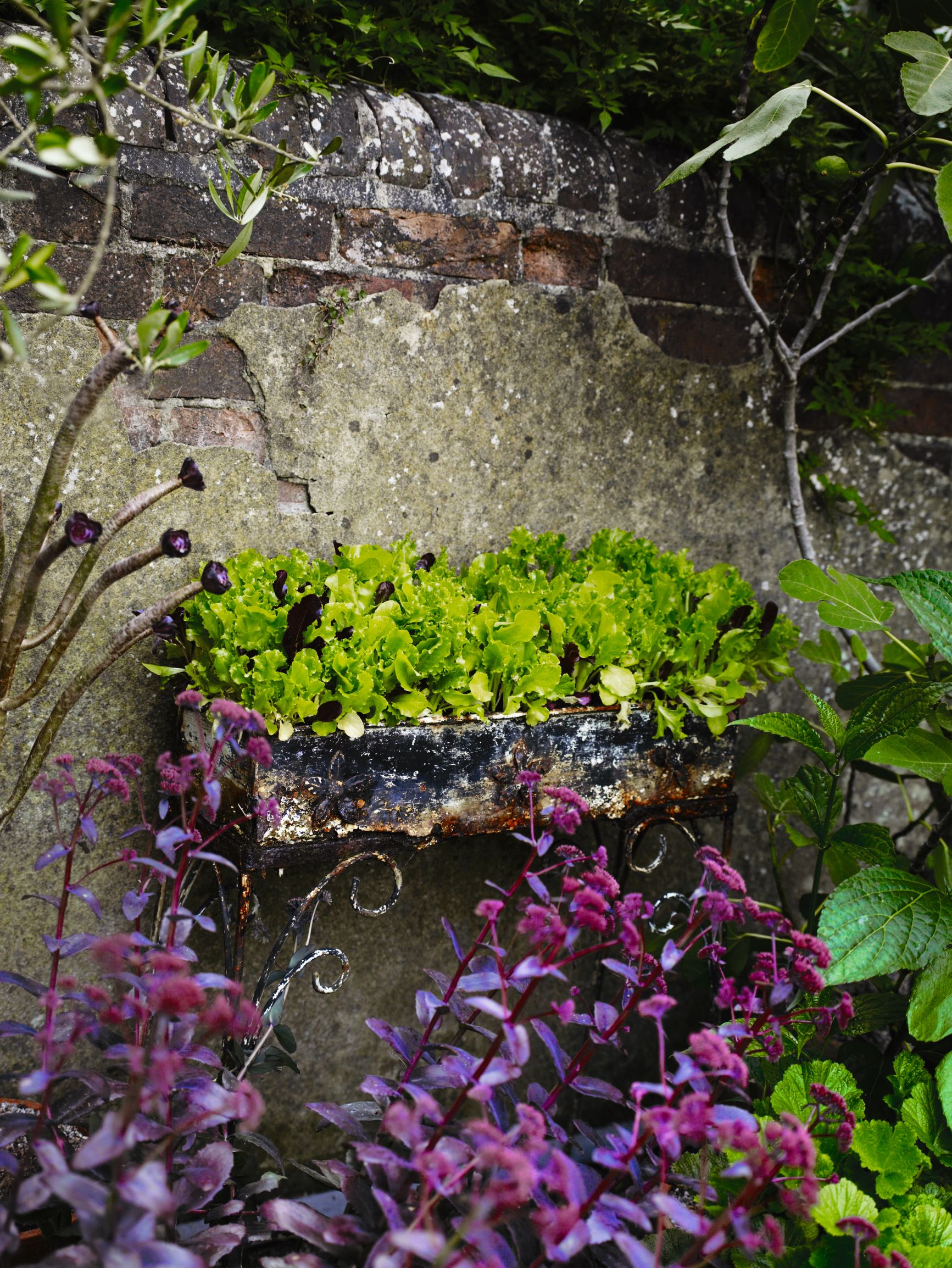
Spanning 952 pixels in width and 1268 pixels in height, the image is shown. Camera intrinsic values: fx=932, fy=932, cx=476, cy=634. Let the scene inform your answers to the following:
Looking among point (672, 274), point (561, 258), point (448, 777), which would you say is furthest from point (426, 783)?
point (672, 274)

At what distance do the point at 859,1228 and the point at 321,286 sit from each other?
4.43ft

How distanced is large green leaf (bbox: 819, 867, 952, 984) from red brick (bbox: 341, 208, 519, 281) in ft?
3.62

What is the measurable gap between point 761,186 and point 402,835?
4.52ft

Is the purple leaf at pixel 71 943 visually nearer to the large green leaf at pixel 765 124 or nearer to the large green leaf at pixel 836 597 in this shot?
the large green leaf at pixel 836 597

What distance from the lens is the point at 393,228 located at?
1.48 meters

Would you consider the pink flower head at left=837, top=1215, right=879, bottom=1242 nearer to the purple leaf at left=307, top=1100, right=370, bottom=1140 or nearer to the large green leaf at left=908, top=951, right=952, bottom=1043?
the large green leaf at left=908, top=951, right=952, bottom=1043

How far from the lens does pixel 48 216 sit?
49.8 inches

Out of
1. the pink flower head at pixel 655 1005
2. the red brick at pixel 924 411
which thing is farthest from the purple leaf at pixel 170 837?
the red brick at pixel 924 411

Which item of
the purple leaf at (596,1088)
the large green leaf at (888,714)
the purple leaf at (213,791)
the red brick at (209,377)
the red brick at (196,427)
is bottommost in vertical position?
the purple leaf at (596,1088)

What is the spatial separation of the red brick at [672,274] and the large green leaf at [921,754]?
3.09 feet

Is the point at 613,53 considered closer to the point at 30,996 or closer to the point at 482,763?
the point at 482,763

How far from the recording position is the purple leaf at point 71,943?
912mm

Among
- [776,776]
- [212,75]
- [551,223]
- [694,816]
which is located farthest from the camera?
[776,776]

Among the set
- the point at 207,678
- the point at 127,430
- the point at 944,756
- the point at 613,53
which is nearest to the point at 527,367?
the point at 613,53
